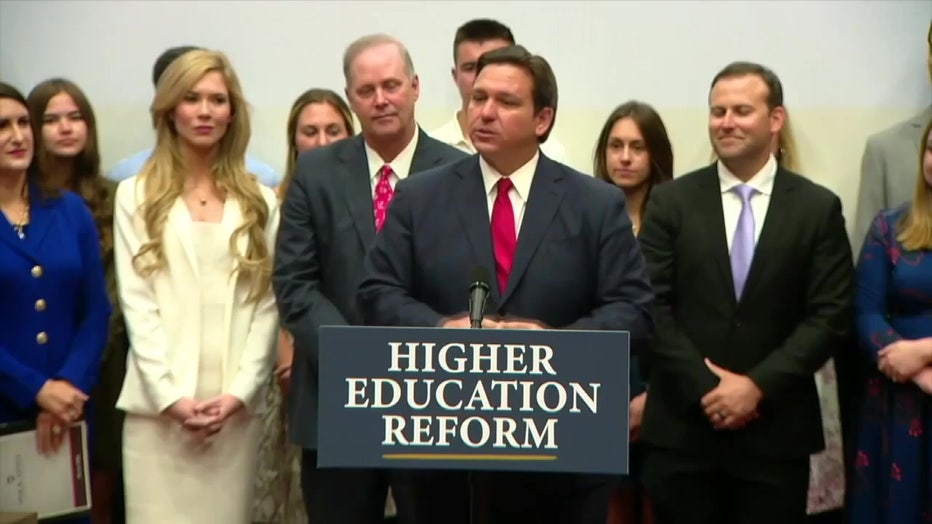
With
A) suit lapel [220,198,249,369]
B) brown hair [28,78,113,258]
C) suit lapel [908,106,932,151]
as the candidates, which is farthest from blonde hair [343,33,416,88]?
suit lapel [908,106,932,151]

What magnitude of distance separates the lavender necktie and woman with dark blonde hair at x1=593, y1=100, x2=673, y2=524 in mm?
666

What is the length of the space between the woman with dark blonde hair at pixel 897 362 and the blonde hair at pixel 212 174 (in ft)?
5.93

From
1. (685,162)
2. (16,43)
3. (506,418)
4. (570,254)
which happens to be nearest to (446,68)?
(685,162)

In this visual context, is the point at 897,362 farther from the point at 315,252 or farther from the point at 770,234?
the point at 315,252

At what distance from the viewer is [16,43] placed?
550 cm

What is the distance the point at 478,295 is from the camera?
2.67 m

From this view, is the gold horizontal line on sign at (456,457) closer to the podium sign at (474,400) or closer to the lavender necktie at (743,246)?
the podium sign at (474,400)

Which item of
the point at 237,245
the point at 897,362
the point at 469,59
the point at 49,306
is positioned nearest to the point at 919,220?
the point at 897,362

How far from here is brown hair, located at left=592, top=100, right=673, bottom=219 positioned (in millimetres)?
4895

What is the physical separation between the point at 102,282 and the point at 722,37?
2.54 metres

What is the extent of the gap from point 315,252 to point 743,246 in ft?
4.13

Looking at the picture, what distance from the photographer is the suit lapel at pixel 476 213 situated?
311 centimetres

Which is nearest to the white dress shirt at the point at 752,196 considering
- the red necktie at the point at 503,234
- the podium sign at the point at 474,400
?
the red necktie at the point at 503,234

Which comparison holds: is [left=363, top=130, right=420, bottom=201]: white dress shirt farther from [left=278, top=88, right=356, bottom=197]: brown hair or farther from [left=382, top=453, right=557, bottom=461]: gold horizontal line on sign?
[left=382, top=453, right=557, bottom=461]: gold horizontal line on sign
